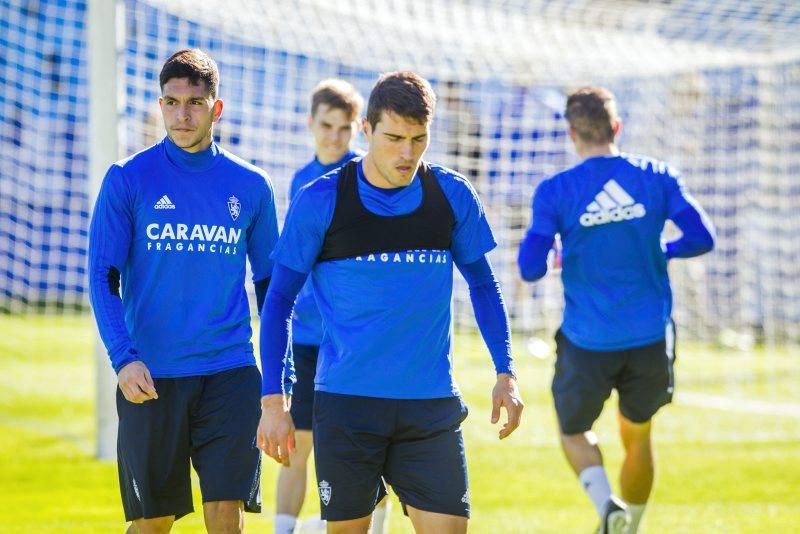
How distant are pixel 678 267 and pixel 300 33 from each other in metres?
7.28

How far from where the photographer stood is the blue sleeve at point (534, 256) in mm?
5938

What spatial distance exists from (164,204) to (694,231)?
2.72 m

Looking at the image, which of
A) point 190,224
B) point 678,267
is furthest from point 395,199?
point 678,267

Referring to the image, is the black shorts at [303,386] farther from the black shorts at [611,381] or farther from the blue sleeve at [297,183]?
the black shorts at [611,381]

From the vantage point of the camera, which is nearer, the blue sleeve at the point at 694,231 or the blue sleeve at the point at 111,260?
the blue sleeve at the point at 111,260

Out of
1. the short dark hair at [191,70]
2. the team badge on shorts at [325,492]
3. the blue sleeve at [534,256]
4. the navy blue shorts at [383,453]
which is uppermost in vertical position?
the short dark hair at [191,70]

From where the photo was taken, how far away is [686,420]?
11.8 m

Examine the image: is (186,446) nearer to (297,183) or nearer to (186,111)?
(186,111)

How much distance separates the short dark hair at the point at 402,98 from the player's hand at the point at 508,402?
93cm

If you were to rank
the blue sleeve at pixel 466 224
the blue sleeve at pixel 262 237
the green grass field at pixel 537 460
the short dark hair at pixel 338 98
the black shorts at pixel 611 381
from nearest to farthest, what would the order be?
the blue sleeve at pixel 466 224
the blue sleeve at pixel 262 237
the black shorts at pixel 611 381
the short dark hair at pixel 338 98
the green grass field at pixel 537 460

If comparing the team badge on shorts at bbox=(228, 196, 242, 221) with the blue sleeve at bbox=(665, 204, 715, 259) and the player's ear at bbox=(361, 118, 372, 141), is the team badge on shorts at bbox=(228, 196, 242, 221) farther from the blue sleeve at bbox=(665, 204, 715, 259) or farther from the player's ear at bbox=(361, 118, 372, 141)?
the blue sleeve at bbox=(665, 204, 715, 259)

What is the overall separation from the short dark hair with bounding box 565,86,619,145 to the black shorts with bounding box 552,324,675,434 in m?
1.02

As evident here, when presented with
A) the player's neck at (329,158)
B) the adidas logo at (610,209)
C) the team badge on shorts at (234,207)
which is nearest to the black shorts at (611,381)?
the adidas logo at (610,209)

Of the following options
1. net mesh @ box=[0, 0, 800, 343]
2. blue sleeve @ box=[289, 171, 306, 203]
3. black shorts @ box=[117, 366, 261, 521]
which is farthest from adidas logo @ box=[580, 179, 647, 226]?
net mesh @ box=[0, 0, 800, 343]
